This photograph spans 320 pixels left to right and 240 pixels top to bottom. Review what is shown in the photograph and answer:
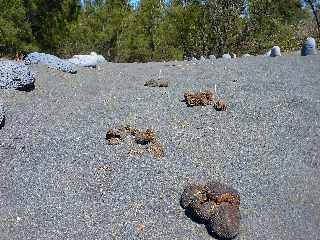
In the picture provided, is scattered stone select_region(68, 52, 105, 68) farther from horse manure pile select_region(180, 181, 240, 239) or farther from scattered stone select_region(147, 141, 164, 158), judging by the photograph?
horse manure pile select_region(180, 181, 240, 239)

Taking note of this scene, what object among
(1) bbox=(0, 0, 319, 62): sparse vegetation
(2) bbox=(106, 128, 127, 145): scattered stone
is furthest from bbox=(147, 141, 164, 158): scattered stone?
(1) bbox=(0, 0, 319, 62): sparse vegetation

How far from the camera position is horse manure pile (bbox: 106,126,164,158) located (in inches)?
156

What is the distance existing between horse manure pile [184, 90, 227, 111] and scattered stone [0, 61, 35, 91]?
65.2 inches

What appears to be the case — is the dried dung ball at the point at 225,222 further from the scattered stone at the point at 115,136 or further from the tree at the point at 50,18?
the tree at the point at 50,18

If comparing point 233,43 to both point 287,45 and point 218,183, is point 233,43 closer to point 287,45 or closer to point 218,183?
point 287,45

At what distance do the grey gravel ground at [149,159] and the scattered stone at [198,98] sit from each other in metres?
0.08

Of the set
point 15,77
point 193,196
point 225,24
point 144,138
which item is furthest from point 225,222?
point 225,24

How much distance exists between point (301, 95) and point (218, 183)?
2220mm

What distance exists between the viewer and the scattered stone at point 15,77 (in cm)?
484

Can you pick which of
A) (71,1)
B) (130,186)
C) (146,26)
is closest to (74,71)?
(130,186)

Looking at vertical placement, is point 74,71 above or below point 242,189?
above

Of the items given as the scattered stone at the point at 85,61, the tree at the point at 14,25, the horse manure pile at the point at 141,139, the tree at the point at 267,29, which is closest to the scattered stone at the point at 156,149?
the horse manure pile at the point at 141,139

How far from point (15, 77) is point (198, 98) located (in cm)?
189

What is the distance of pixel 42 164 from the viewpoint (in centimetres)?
379
